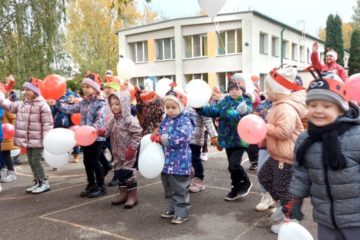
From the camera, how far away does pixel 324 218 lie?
2.55m

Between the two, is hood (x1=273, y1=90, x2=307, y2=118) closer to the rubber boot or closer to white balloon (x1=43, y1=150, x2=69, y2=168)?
the rubber boot

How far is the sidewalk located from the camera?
4.16m

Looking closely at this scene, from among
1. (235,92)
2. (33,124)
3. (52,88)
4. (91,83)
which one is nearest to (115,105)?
(91,83)

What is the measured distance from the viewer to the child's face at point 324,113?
8.15 feet

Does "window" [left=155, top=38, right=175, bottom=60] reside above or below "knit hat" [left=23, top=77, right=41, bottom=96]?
above

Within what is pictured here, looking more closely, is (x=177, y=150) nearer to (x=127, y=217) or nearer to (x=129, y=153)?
(x=129, y=153)

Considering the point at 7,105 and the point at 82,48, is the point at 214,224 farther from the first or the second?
the point at 82,48

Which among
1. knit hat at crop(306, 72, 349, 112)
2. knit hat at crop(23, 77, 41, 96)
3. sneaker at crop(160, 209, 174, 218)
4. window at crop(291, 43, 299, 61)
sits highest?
window at crop(291, 43, 299, 61)

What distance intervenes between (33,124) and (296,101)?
13.4 feet

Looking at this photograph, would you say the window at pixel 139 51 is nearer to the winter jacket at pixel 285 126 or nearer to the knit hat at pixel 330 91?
the winter jacket at pixel 285 126

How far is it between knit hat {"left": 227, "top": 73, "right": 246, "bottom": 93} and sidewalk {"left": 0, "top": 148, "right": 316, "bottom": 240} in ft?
5.21

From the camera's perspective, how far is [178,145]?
14.4ft

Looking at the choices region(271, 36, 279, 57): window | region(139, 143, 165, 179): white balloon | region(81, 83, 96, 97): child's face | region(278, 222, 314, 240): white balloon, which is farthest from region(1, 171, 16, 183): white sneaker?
region(271, 36, 279, 57): window

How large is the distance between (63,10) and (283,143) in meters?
13.3
